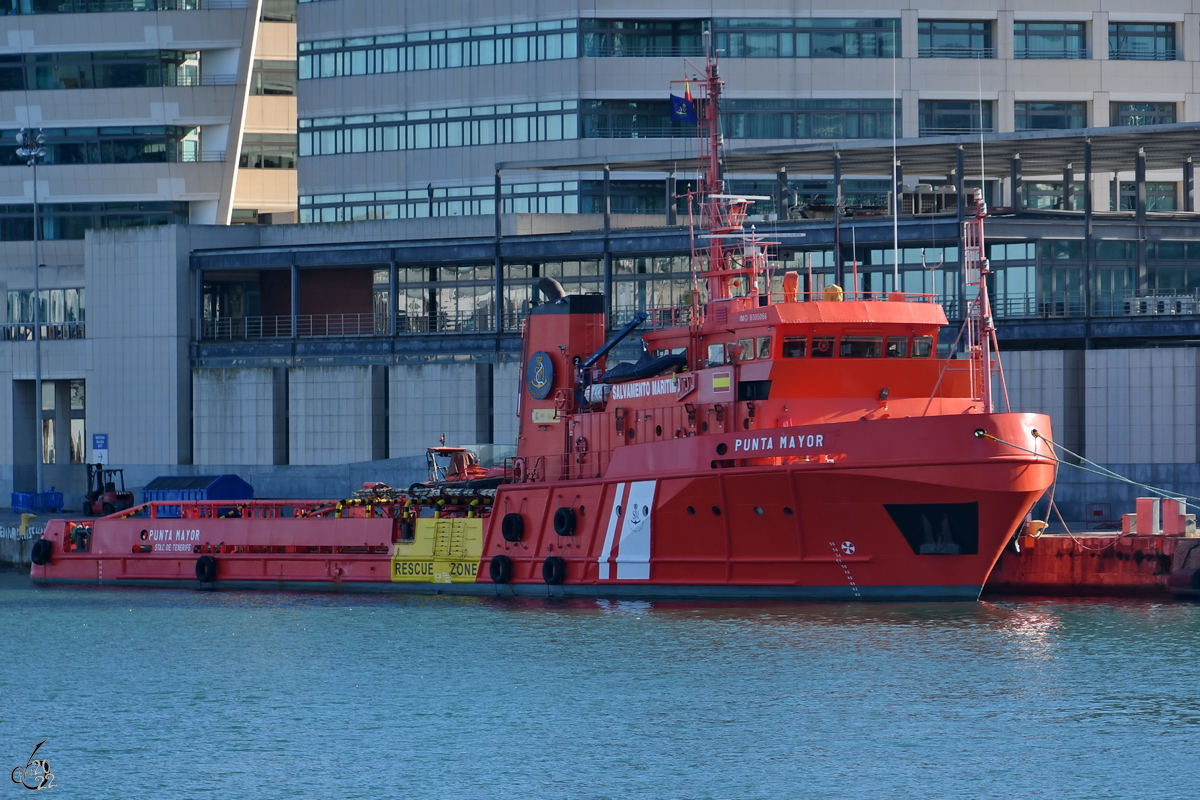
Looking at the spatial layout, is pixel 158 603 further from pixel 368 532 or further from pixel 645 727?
pixel 645 727

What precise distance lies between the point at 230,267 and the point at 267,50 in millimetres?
19072

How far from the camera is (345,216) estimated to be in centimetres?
7438

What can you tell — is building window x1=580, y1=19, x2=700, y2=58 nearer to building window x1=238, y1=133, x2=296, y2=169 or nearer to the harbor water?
building window x1=238, y1=133, x2=296, y2=169

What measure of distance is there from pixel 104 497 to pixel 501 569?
23.1 meters

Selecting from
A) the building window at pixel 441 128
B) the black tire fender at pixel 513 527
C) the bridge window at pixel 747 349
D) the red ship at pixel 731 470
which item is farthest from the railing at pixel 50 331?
the bridge window at pixel 747 349

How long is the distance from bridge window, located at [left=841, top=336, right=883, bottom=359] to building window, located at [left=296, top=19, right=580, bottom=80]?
34688mm

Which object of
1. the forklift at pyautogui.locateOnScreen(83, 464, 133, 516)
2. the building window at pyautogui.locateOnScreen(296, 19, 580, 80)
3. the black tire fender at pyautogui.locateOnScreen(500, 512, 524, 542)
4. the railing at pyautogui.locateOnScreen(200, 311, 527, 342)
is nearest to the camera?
the black tire fender at pyautogui.locateOnScreen(500, 512, 524, 542)

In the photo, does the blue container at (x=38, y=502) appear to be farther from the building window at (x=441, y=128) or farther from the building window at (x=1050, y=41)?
the building window at (x=1050, y=41)

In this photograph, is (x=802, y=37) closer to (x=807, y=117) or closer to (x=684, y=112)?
(x=807, y=117)

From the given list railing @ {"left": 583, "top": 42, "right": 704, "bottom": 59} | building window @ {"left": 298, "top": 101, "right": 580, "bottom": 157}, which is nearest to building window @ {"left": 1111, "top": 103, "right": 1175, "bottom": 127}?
railing @ {"left": 583, "top": 42, "right": 704, "bottom": 59}

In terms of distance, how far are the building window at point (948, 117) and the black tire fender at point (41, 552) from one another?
38.2 metres

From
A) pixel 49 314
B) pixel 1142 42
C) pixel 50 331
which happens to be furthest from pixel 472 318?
pixel 1142 42

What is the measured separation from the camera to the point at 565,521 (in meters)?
40.0

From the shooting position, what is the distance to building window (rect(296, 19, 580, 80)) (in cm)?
7012
